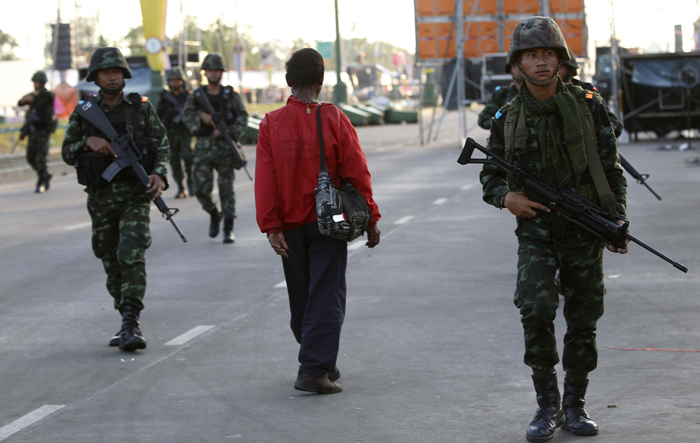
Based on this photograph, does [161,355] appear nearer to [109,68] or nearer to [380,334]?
[380,334]

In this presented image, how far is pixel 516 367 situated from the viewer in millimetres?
5980

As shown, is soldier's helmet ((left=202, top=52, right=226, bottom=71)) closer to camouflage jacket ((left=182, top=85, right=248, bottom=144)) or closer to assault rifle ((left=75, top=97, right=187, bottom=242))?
camouflage jacket ((left=182, top=85, right=248, bottom=144))

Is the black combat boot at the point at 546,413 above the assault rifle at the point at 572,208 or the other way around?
the other way around

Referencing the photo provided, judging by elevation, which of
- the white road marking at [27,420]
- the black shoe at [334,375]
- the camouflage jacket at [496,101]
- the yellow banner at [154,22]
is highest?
the yellow banner at [154,22]

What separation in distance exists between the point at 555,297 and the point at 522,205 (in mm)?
423

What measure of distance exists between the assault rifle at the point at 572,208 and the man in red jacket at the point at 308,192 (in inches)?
44.3

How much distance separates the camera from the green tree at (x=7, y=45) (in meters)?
114

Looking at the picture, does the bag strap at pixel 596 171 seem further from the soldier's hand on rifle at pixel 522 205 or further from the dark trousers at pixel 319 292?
the dark trousers at pixel 319 292

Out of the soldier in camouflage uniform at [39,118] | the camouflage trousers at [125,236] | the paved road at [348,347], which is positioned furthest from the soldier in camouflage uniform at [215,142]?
the soldier in camouflage uniform at [39,118]

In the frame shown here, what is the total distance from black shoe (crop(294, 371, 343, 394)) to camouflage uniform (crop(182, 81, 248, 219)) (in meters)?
6.49

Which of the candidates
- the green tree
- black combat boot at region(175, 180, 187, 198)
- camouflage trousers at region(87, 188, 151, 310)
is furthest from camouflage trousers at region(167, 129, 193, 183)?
the green tree

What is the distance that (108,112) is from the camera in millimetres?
7016

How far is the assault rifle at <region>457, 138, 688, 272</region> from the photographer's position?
4465 mm

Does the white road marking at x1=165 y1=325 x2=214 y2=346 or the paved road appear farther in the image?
the white road marking at x1=165 y1=325 x2=214 y2=346
